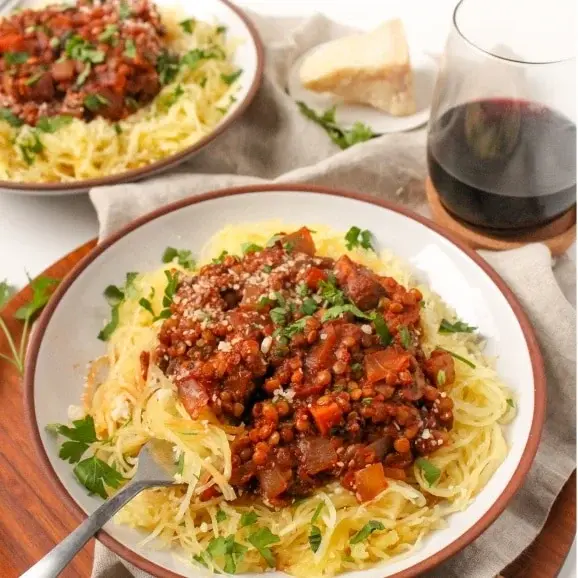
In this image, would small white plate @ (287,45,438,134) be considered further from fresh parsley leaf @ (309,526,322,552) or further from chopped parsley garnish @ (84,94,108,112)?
fresh parsley leaf @ (309,526,322,552)

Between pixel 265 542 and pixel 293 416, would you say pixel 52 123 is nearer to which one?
pixel 293 416

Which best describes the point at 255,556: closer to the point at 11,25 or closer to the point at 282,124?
the point at 282,124

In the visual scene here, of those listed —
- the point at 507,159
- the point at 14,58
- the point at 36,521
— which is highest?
the point at 14,58

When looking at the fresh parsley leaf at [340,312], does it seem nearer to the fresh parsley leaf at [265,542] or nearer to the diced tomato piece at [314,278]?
the diced tomato piece at [314,278]

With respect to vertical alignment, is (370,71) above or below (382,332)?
above

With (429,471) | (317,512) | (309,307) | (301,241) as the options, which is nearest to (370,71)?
(301,241)

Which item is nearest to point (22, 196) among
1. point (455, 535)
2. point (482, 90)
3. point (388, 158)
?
point (388, 158)
